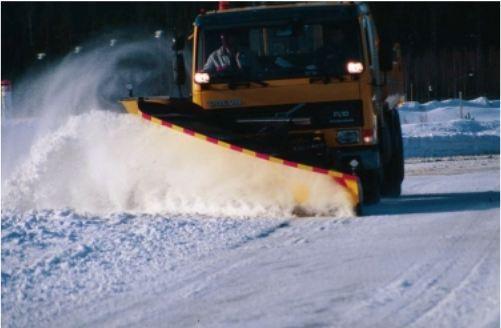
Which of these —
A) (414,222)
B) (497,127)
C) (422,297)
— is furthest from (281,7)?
(497,127)

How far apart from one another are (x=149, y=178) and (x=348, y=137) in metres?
2.14

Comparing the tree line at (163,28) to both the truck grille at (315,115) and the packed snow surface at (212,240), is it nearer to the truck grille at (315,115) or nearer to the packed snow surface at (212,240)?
the packed snow surface at (212,240)

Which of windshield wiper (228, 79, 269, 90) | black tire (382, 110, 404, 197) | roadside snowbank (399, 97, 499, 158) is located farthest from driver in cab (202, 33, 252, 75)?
roadside snowbank (399, 97, 499, 158)

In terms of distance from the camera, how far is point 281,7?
11664mm

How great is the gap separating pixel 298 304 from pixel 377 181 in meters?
5.36

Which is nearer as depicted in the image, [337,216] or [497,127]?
[337,216]

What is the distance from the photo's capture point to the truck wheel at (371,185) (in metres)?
11.5

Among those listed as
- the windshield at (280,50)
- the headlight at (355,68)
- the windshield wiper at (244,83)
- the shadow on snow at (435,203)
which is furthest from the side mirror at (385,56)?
the shadow on snow at (435,203)

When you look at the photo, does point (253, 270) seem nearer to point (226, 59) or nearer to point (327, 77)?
point (327, 77)

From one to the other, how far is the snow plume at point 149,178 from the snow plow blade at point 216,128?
10 cm

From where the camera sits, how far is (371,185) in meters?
11.6

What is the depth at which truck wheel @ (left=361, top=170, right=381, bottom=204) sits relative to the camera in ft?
37.6

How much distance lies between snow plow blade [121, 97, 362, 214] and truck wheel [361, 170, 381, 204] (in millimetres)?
842

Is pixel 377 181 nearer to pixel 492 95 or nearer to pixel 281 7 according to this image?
pixel 281 7
